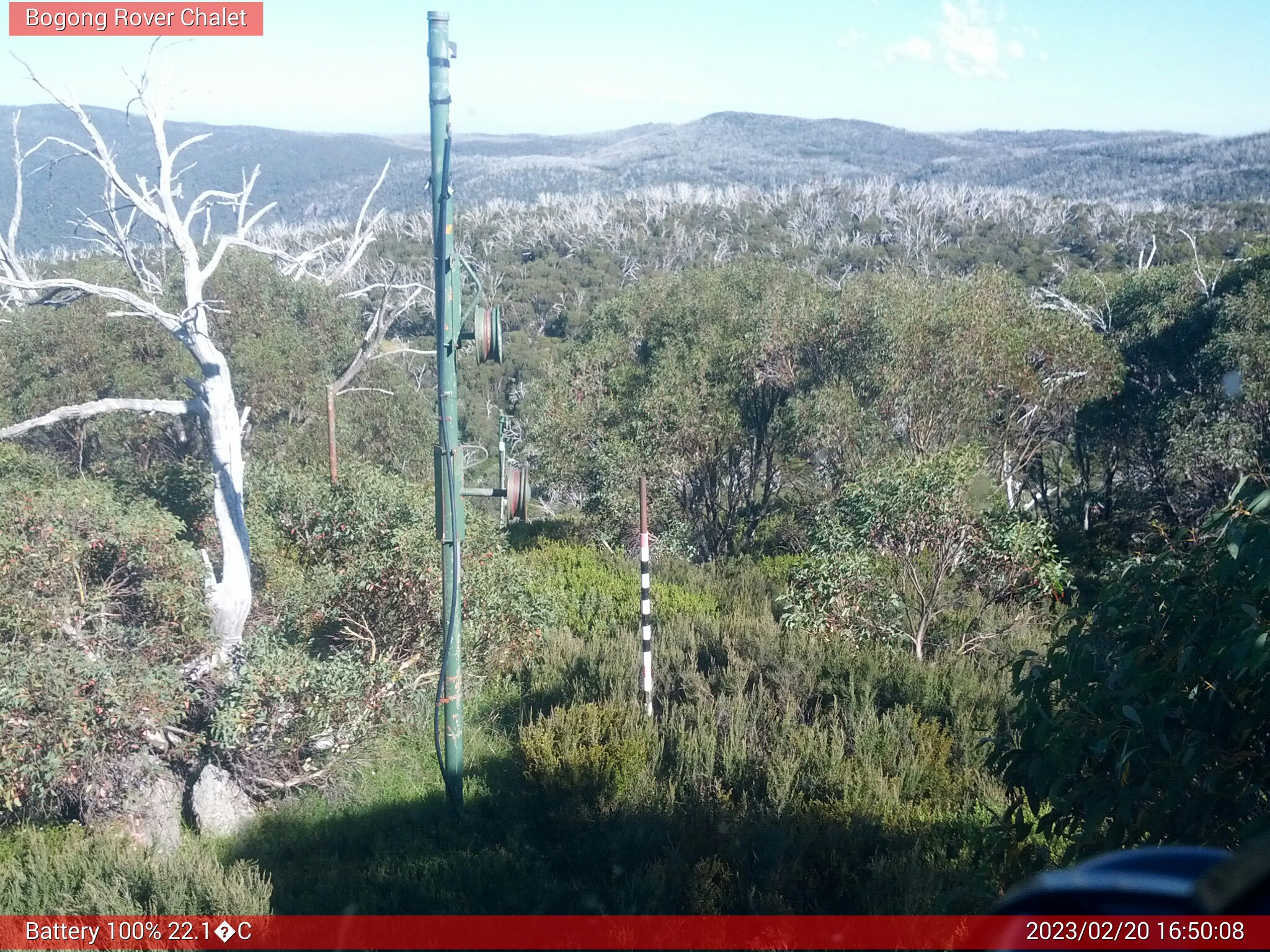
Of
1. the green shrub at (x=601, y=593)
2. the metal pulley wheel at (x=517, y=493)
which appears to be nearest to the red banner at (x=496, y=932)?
the metal pulley wheel at (x=517, y=493)

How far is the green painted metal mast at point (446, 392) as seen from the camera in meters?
5.66

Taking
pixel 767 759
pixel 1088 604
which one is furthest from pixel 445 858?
pixel 1088 604

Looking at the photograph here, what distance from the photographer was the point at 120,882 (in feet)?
16.2

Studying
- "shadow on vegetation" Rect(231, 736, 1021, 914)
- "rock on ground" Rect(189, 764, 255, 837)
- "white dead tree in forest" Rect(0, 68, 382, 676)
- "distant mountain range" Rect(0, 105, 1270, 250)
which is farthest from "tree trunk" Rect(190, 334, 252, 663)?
"distant mountain range" Rect(0, 105, 1270, 250)

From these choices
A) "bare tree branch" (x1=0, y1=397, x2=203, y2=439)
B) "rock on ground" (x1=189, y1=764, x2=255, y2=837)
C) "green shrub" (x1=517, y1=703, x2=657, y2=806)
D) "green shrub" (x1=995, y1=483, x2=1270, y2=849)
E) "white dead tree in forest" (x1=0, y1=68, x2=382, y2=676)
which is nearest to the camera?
Result: "green shrub" (x1=995, y1=483, x2=1270, y2=849)

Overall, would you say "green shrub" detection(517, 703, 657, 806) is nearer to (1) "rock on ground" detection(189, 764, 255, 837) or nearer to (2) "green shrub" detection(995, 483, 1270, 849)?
(1) "rock on ground" detection(189, 764, 255, 837)

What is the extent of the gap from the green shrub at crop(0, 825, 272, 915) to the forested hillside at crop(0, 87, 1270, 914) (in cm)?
3

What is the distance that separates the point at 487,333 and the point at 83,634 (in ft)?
12.2

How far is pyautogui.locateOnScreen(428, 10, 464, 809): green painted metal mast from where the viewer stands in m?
5.66

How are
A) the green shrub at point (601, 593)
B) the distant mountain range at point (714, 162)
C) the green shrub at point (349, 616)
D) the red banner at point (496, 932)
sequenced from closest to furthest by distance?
the red banner at point (496, 932)
the green shrub at point (349, 616)
the green shrub at point (601, 593)
the distant mountain range at point (714, 162)

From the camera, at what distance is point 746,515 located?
18312mm

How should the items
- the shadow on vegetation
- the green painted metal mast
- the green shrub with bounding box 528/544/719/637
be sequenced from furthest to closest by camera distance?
the green shrub with bounding box 528/544/719/637 → the green painted metal mast → the shadow on vegetation

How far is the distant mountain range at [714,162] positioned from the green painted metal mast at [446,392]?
25.1 meters

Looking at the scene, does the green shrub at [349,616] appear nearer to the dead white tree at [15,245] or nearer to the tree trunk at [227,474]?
the tree trunk at [227,474]
